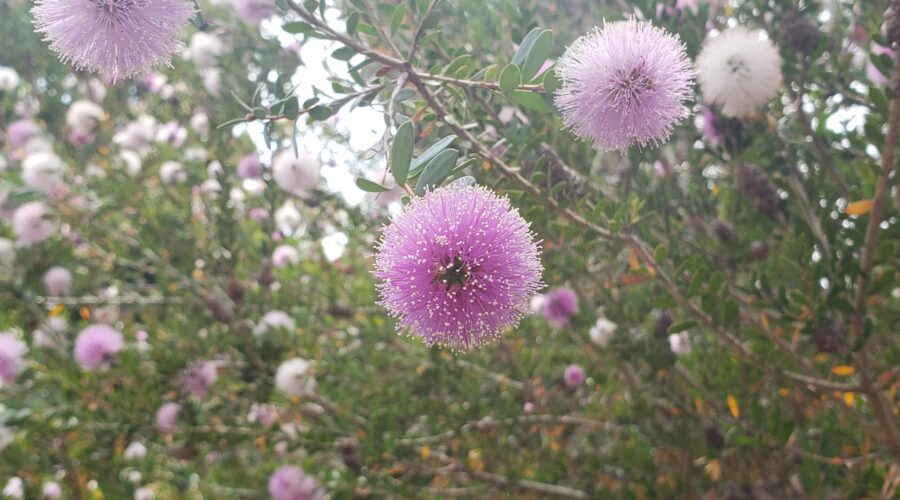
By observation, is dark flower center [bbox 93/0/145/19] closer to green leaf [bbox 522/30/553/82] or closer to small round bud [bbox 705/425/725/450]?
green leaf [bbox 522/30/553/82]

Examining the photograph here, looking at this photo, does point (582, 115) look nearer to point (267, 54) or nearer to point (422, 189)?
point (422, 189)

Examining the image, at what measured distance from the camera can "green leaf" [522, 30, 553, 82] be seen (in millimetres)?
928

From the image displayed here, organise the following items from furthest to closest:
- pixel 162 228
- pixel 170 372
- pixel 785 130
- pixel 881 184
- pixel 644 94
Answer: pixel 162 228 < pixel 170 372 < pixel 785 130 < pixel 881 184 < pixel 644 94

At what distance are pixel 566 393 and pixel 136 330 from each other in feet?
7.36

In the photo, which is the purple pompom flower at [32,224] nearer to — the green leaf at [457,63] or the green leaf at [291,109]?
the green leaf at [291,109]

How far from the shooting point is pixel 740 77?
153 cm

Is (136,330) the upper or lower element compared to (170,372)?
upper

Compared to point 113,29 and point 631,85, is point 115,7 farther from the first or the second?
point 631,85

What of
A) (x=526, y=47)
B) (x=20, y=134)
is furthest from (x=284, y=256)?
(x=526, y=47)

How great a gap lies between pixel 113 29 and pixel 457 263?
2.20ft

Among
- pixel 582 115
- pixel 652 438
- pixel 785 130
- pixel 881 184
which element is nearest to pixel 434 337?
pixel 582 115

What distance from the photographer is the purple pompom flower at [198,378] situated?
2656 mm

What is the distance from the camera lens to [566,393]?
2.90 meters

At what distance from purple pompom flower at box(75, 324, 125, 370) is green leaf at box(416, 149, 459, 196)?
2.38 metres
